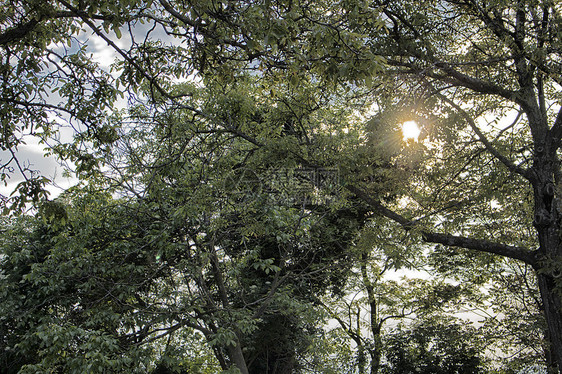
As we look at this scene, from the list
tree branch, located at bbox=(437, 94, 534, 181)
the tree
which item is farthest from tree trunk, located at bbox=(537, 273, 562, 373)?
tree branch, located at bbox=(437, 94, 534, 181)

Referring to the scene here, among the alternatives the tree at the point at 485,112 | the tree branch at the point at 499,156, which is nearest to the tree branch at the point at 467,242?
the tree at the point at 485,112

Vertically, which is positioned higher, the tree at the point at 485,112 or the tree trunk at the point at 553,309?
the tree at the point at 485,112

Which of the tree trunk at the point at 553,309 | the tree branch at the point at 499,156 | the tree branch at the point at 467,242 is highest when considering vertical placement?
the tree branch at the point at 499,156

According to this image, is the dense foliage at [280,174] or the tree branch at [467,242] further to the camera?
the tree branch at [467,242]

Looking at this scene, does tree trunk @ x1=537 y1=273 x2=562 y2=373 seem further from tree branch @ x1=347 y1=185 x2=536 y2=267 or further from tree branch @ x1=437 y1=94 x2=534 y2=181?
tree branch @ x1=437 y1=94 x2=534 y2=181

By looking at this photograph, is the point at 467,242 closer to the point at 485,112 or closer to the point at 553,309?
the point at 553,309

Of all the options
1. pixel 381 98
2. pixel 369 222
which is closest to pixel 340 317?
pixel 369 222

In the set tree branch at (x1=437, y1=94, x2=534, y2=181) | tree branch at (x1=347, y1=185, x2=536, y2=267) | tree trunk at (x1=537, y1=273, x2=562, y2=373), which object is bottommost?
tree trunk at (x1=537, y1=273, x2=562, y2=373)

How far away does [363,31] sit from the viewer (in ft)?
22.4

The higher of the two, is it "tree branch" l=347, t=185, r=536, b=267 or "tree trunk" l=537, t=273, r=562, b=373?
"tree branch" l=347, t=185, r=536, b=267

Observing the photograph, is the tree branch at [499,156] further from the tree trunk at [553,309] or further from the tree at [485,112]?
the tree trunk at [553,309]

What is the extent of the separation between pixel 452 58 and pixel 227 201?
4.56 metres

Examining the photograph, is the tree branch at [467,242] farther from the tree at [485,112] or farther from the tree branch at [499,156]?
the tree branch at [499,156]

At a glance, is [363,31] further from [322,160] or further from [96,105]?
[96,105]
